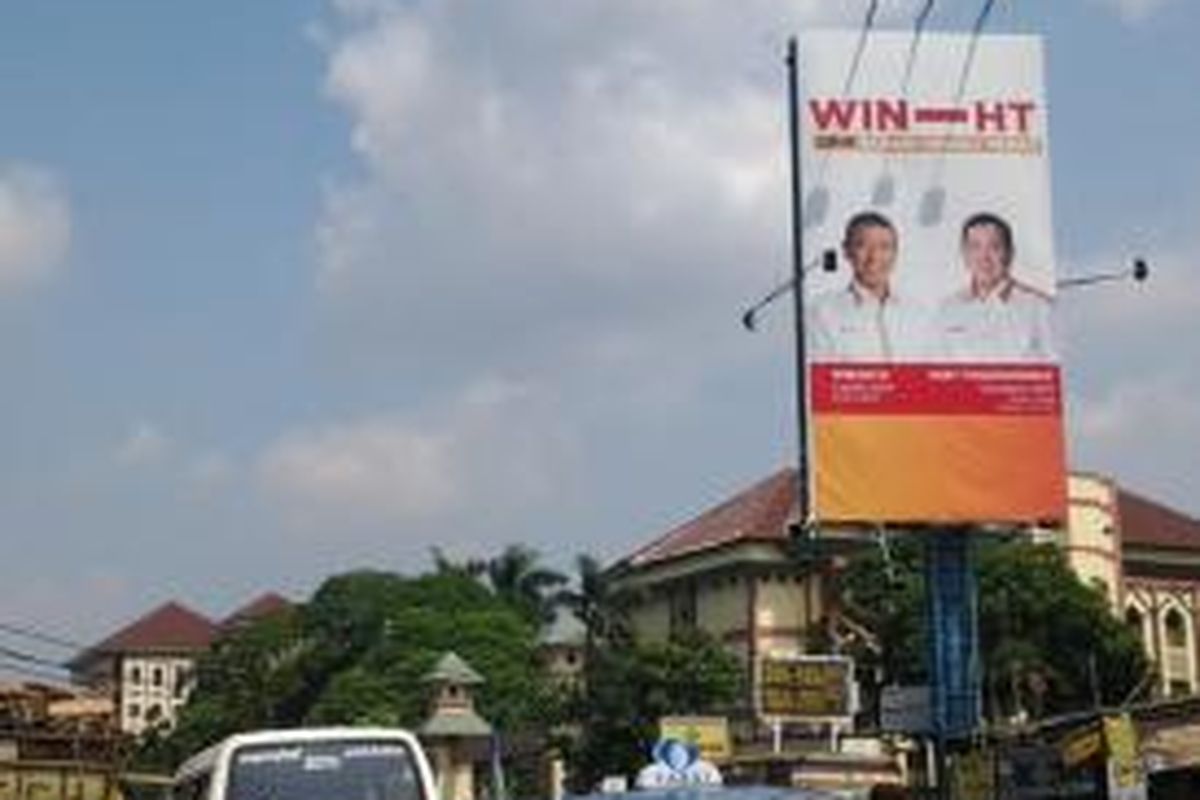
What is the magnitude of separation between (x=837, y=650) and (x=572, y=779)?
11.3m

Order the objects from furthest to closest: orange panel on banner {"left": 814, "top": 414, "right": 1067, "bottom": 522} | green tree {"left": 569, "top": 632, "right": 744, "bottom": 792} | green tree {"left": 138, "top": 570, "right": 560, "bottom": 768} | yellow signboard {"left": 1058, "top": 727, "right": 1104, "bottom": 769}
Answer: green tree {"left": 138, "top": 570, "right": 560, "bottom": 768}
green tree {"left": 569, "top": 632, "right": 744, "bottom": 792}
orange panel on banner {"left": 814, "top": 414, "right": 1067, "bottom": 522}
yellow signboard {"left": 1058, "top": 727, "right": 1104, "bottom": 769}

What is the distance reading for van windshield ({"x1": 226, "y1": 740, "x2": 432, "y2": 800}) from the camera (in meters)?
18.5

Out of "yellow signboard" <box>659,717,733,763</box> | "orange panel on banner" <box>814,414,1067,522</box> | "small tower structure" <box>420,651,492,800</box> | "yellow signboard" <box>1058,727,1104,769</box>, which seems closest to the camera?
"yellow signboard" <box>1058,727,1104,769</box>

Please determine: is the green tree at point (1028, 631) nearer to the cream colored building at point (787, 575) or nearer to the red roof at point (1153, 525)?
the cream colored building at point (787, 575)

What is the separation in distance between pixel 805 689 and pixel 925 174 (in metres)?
14.7

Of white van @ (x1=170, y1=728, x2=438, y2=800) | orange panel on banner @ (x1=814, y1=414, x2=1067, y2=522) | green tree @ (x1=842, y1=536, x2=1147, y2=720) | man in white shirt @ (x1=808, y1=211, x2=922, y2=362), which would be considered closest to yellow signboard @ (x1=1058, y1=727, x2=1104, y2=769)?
orange panel on banner @ (x1=814, y1=414, x2=1067, y2=522)

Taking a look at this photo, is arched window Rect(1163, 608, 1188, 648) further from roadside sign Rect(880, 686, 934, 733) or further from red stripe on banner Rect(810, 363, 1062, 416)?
red stripe on banner Rect(810, 363, 1062, 416)

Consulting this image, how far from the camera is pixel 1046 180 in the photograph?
38.6 meters

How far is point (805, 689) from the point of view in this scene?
162 feet

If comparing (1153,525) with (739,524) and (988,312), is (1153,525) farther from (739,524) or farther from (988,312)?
(988,312)

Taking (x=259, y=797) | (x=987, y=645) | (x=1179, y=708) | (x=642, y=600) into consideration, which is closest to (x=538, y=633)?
(x=642, y=600)

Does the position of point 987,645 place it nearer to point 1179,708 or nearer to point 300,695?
point 300,695

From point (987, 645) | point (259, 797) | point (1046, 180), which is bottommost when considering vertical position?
point (259, 797)

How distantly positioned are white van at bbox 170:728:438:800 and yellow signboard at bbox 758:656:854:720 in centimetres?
3061
